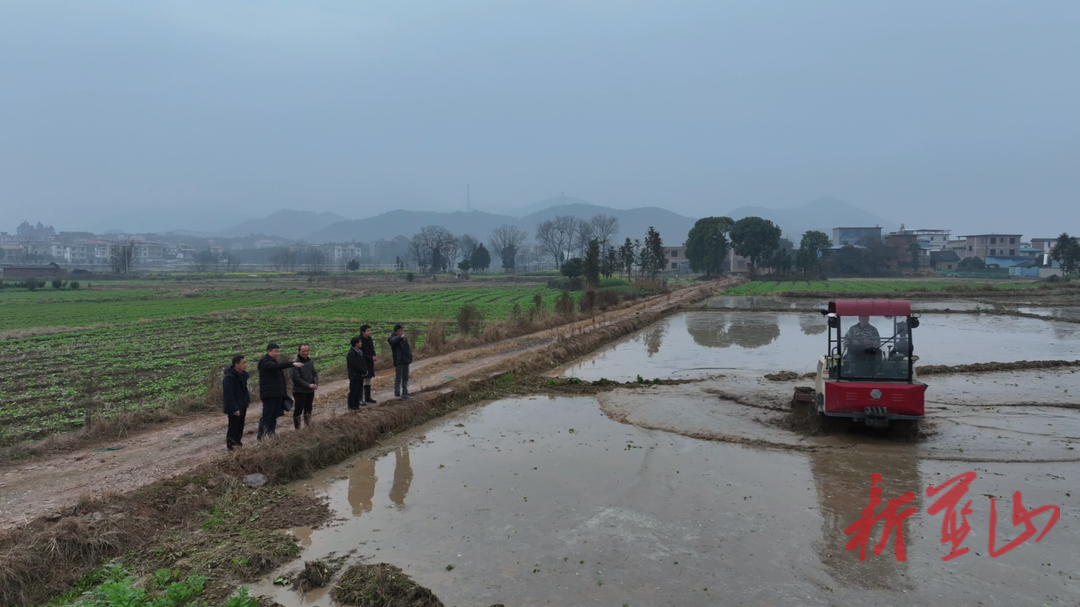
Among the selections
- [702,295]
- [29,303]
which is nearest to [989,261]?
[702,295]

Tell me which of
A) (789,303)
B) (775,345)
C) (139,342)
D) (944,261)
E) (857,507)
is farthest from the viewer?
(944,261)

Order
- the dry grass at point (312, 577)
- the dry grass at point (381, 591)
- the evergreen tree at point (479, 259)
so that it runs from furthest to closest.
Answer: the evergreen tree at point (479, 259), the dry grass at point (312, 577), the dry grass at point (381, 591)

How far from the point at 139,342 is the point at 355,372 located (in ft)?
60.0

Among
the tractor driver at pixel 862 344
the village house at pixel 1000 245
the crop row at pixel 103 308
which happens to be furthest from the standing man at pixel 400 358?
the village house at pixel 1000 245

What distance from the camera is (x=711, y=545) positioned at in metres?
6.96

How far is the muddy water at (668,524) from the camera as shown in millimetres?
6035

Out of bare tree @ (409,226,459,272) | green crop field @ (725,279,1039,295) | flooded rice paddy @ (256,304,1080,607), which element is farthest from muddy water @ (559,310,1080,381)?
bare tree @ (409,226,459,272)

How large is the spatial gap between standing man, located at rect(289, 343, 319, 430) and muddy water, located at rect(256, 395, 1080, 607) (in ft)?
4.43

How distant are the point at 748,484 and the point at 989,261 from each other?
385 ft

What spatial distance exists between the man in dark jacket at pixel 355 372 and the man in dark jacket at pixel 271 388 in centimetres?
197

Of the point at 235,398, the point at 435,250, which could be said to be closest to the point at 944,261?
the point at 435,250

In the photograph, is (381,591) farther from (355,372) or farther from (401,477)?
(355,372)

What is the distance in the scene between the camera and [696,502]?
8.28 metres

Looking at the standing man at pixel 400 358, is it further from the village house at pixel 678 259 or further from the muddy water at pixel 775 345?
the village house at pixel 678 259
